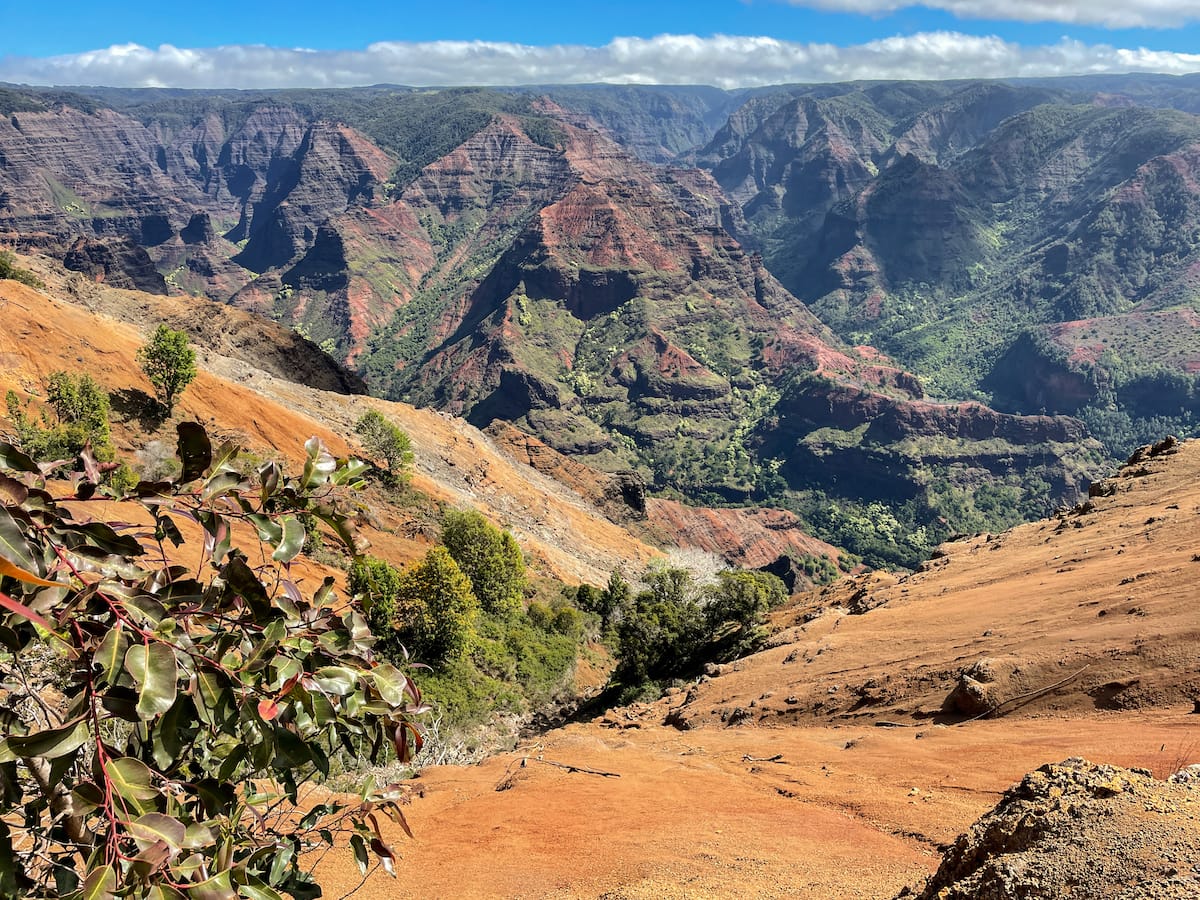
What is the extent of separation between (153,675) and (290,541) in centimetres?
69

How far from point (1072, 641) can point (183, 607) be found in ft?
53.6

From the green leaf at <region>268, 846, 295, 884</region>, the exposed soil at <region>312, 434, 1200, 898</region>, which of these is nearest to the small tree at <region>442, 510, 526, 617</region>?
the exposed soil at <region>312, 434, 1200, 898</region>

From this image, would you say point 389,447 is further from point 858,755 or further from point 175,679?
point 175,679

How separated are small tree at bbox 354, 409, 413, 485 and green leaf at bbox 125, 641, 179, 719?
47516 mm

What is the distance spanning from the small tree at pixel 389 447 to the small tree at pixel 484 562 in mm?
11959

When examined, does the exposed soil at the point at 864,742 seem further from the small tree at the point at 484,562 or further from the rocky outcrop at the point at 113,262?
the rocky outcrop at the point at 113,262

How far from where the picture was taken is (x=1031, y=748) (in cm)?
1082

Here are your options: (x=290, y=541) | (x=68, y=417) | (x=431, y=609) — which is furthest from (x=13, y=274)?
(x=290, y=541)

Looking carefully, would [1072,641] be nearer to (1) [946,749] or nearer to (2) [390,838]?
(1) [946,749]

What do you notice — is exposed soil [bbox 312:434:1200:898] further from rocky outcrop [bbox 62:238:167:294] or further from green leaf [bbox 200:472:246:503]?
rocky outcrop [bbox 62:238:167:294]

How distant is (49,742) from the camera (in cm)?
210

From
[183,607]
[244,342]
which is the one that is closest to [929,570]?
[183,607]

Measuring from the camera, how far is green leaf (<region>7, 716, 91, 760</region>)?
6.83ft

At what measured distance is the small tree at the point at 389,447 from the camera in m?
48.7
